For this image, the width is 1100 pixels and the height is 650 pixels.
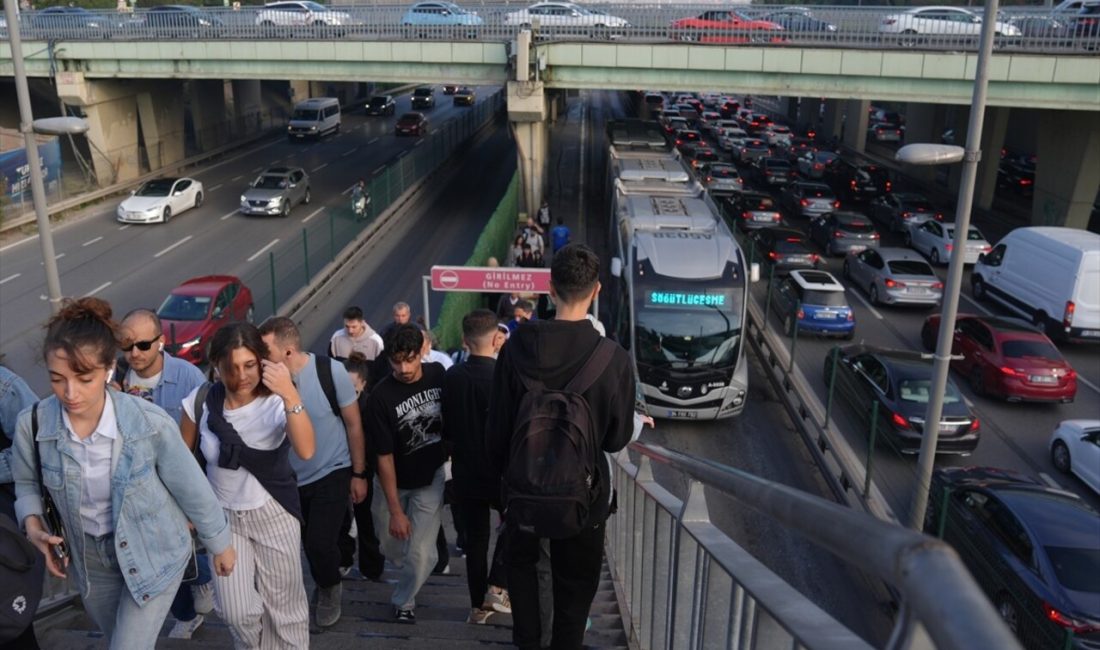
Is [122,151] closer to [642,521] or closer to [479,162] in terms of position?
[479,162]

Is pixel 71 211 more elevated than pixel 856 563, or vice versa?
pixel 856 563

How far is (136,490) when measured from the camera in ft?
12.2

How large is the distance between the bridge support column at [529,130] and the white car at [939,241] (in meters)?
13.0

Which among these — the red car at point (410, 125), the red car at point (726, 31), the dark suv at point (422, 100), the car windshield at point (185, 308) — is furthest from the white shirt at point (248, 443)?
the dark suv at point (422, 100)

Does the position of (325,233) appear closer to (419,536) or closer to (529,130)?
(529,130)

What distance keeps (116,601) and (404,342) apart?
2017 millimetres

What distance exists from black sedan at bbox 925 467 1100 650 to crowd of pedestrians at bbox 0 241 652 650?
21.2ft

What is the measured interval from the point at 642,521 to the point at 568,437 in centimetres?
187

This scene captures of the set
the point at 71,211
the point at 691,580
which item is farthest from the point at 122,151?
the point at 691,580

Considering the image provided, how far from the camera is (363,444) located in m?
5.39

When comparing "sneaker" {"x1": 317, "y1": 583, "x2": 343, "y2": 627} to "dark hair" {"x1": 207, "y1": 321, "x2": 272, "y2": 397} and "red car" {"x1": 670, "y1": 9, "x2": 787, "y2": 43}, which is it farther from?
"red car" {"x1": 670, "y1": 9, "x2": 787, "y2": 43}

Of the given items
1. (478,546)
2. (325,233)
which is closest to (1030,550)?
(478,546)

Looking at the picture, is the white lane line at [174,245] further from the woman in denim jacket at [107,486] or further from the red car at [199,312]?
the woman in denim jacket at [107,486]

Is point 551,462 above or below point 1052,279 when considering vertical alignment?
above
